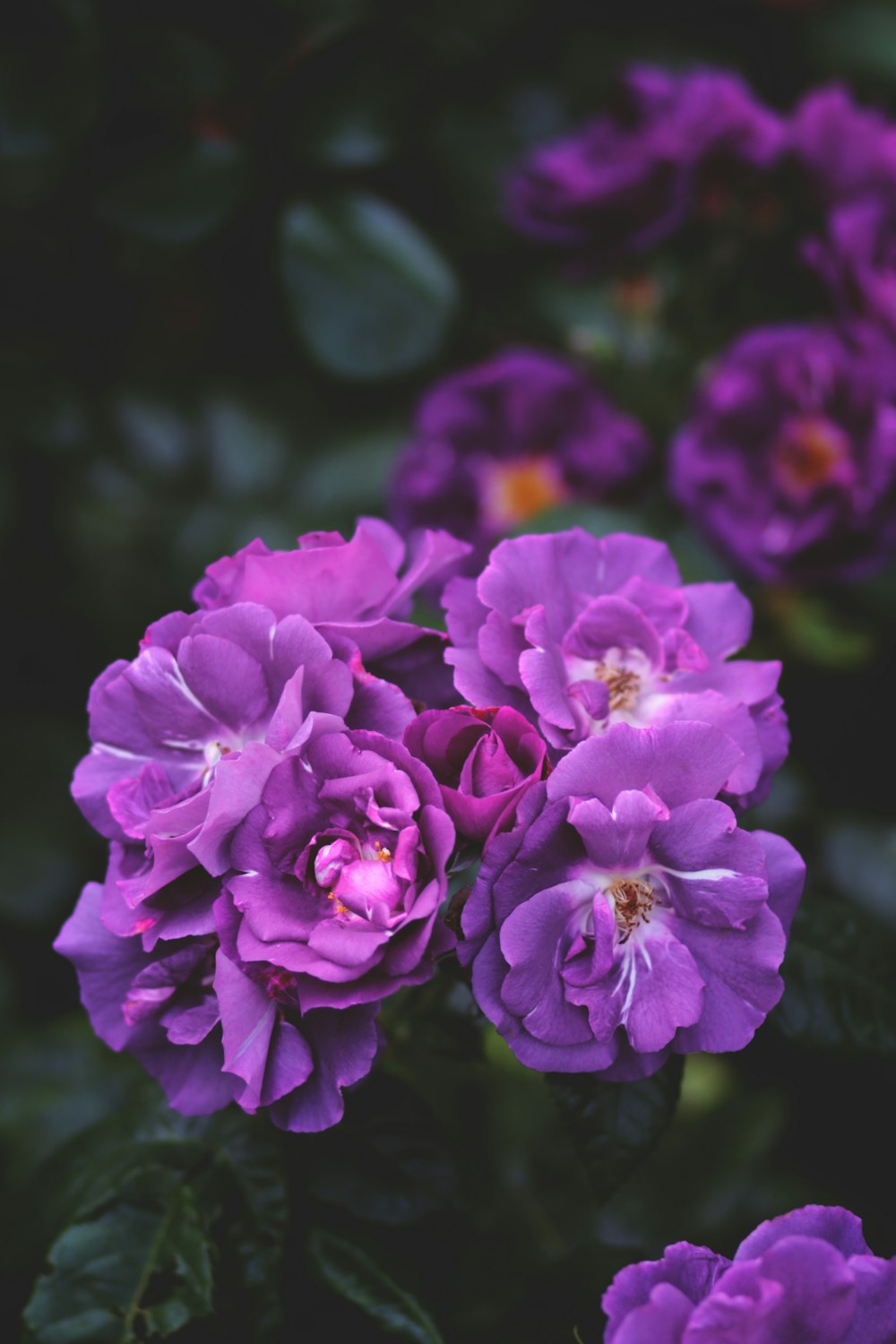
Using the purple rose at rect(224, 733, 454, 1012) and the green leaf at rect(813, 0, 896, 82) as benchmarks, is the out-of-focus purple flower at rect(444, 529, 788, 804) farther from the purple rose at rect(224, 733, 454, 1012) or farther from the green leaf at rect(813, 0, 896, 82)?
the green leaf at rect(813, 0, 896, 82)

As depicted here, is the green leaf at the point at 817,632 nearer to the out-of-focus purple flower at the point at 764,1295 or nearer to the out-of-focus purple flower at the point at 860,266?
the out-of-focus purple flower at the point at 860,266

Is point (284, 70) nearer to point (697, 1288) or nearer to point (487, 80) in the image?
point (487, 80)

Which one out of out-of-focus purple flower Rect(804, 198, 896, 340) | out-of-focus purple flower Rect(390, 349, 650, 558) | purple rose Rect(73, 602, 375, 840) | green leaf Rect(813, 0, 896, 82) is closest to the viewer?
purple rose Rect(73, 602, 375, 840)

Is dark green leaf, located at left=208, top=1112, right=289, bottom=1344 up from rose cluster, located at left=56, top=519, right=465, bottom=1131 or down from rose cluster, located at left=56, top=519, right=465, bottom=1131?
down

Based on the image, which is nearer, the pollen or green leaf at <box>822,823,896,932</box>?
the pollen

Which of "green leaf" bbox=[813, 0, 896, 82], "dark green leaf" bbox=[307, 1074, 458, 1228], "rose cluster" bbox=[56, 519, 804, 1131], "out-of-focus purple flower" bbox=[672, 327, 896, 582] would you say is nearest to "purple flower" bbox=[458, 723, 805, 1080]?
"rose cluster" bbox=[56, 519, 804, 1131]

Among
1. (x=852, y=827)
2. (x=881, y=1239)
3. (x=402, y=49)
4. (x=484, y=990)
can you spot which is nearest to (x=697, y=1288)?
(x=484, y=990)

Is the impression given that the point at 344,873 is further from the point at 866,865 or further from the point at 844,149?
the point at 844,149
